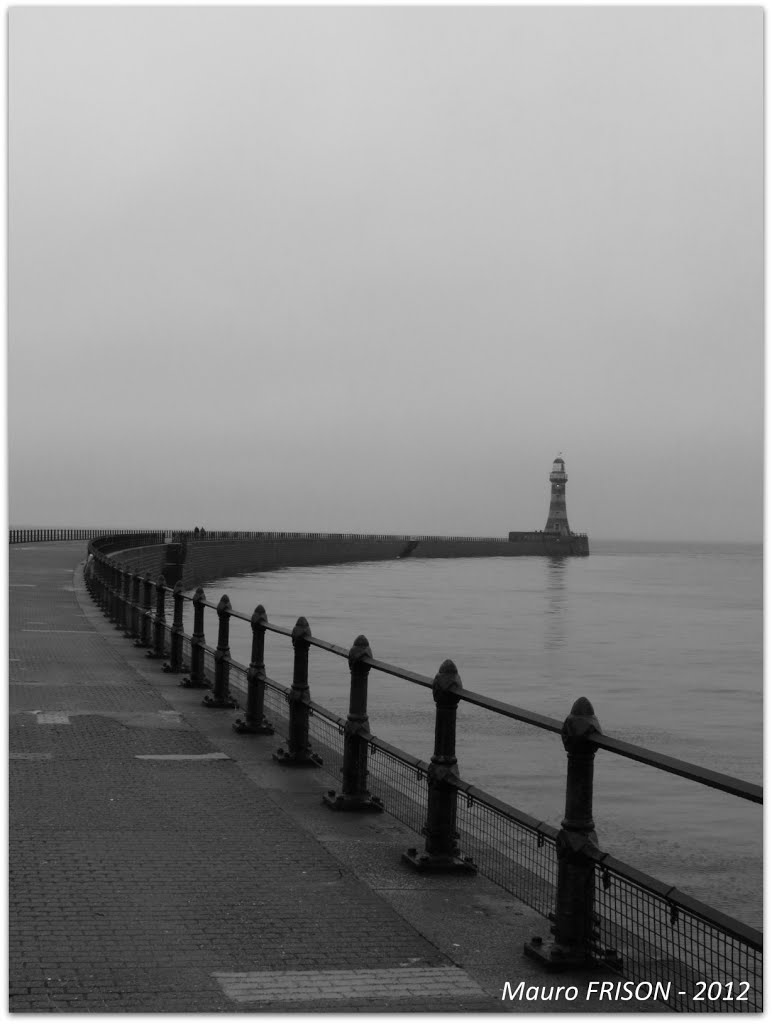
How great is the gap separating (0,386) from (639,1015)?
3687 mm

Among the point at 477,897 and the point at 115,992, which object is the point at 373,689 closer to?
the point at 477,897

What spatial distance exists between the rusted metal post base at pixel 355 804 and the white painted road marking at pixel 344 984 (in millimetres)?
2961

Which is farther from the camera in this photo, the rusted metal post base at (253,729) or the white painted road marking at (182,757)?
the rusted metal post base at (253,729)

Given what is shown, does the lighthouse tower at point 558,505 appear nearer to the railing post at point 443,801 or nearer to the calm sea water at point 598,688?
the calm sea water at point 598,688

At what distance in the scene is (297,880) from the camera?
6.12 m

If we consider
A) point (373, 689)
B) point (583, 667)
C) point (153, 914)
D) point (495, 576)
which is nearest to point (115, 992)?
point (153, 914)

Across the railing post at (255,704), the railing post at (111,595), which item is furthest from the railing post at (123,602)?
the railing post at (255,704)

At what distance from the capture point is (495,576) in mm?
105938

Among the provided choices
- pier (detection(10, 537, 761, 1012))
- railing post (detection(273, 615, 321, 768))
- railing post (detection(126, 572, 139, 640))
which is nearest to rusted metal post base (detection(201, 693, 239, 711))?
pier (detection(10, 537, 761, 1012))

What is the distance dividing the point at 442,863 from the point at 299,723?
3.06m

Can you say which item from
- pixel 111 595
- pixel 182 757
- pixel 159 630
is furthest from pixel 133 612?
pixel 182 757

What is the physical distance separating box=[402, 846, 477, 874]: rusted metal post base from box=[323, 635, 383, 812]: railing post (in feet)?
4.39

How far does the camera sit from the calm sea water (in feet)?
45.3

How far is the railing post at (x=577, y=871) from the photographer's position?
4.88m
